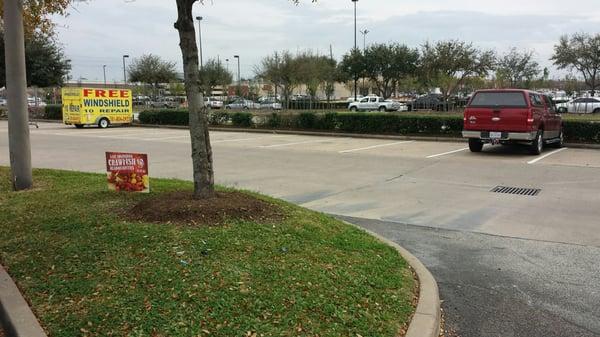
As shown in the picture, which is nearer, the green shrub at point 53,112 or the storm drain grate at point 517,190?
the storm drain grate at point 517,190

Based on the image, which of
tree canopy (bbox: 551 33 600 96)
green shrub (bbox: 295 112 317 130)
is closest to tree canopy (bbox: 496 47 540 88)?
tree canopy (bbox: 551 33 600 96)

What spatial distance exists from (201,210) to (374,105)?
141ft

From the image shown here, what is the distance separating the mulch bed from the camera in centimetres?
563

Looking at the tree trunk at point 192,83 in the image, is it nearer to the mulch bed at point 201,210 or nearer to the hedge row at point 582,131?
the mulch bed at point 201,210

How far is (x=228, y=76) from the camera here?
69.6 metres

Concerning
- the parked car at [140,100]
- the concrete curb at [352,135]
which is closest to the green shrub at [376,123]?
the concrete curb at [352,135]

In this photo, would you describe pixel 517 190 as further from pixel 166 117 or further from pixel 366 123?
pixel 166 117

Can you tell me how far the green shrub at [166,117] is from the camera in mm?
30066

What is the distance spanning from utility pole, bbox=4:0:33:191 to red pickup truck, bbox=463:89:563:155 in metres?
11.6

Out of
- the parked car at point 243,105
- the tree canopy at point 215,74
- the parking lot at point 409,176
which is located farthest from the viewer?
the tree canopy at point 215,74

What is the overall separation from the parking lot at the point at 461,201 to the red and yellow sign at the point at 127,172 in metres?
2.69

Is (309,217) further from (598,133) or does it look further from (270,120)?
(270,120)

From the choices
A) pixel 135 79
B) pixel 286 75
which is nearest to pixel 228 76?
pixel 135 79

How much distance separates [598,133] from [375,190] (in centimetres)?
1171
